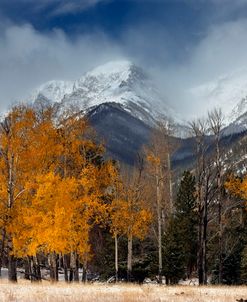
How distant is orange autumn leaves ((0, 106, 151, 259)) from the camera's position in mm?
22109

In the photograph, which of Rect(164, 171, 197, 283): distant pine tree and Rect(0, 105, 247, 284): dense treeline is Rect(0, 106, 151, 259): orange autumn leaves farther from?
Rect(164, 171, 197, 283): distant pine tree

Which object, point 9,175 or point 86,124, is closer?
point 9,175

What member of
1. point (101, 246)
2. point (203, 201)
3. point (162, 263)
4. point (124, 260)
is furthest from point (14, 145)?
point (101, 246)

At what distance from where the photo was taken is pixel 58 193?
22703 mm

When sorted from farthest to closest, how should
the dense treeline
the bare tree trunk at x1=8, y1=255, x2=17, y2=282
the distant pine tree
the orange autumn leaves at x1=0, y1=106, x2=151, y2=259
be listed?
the distant pine tree < the bare tree trunk at x1=8, y1=255, x2=17, y2=282 < the dense treeline < the orange autumn leaves at x1=0, y1=106, x2=151, y2=259

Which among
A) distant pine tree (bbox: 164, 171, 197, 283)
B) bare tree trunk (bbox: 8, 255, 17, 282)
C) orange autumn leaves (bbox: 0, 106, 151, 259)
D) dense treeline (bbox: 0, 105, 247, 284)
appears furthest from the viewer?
distant pine tree (bbox: 164, 171, 197, 283)

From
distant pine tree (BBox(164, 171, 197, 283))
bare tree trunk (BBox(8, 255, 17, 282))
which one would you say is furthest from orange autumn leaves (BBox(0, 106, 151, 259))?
distant pine tree (BBox(164, 171, 197, 283))

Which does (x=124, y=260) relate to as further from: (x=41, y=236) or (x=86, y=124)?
(x=41, y=236)

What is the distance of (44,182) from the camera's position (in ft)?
73.4

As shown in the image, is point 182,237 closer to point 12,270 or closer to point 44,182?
point 12,270

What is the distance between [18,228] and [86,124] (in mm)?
7948

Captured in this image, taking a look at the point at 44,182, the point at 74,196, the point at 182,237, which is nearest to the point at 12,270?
the point at 74,196

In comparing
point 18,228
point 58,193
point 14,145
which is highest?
point 14,145

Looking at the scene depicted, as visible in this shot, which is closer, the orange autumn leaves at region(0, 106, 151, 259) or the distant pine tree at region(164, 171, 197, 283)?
the orange autumn leaves at region(0, 106, 151, 259)
